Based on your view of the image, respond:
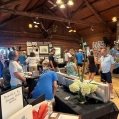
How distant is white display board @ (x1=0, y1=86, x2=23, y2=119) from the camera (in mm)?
1096

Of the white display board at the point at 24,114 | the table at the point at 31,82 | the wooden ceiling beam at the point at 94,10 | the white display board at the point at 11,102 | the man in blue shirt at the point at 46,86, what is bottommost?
the table at the point at 31,82

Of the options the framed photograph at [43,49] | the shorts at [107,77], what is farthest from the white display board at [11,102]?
the framed photograph at [43,49]

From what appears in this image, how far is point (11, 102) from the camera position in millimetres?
1164

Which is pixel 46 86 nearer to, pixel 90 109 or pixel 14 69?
pixel 14 69

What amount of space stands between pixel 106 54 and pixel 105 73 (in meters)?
0.48

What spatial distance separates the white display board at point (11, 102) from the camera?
3.59 ft

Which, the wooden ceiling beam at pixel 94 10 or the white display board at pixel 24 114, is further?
the wooden ceiling beam at pixel 94 10

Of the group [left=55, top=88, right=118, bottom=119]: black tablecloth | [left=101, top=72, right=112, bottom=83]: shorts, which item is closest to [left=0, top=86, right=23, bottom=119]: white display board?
[left=55, top=88, right=118, bottom=119]: black tablecloth

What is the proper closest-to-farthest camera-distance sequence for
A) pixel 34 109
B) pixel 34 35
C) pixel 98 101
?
pixel 34 109 → pixel 98 101 → pixel 34 35

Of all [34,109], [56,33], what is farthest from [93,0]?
[34,109]

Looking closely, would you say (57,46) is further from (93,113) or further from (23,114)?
(23,114)

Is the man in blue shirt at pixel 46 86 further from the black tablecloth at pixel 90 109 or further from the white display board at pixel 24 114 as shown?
the white display board at pixel 24 114

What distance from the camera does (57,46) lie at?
15.2m

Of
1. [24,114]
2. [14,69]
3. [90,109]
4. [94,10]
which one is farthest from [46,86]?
[94,10]
